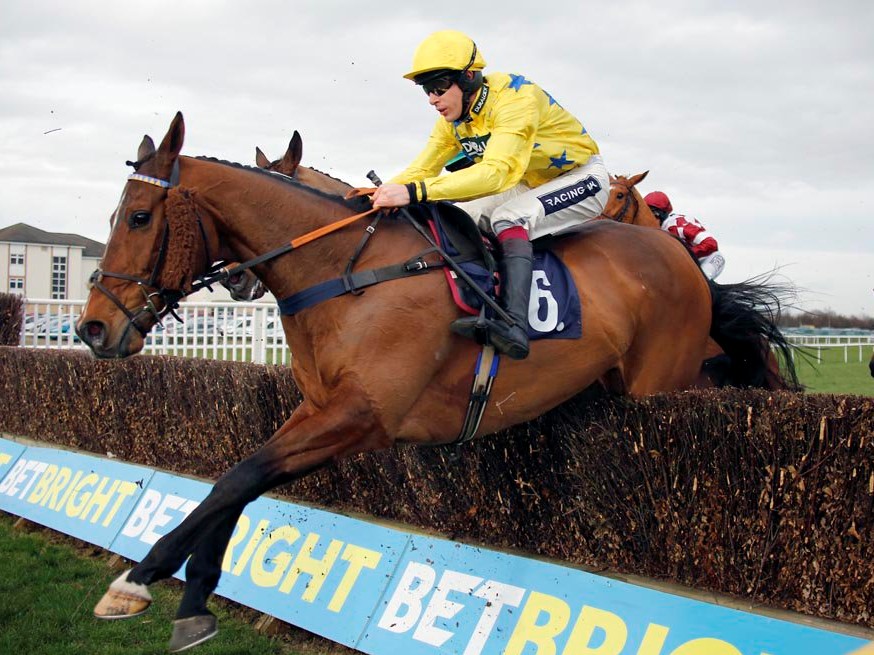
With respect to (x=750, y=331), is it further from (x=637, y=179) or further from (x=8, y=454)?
(x=8, y=454)

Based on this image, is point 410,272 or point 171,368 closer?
point 410,272

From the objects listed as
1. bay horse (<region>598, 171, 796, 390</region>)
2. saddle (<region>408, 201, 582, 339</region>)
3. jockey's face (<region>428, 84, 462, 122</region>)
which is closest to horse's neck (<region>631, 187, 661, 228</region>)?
bay horse (<region>598, 171, 796, 390</region>)

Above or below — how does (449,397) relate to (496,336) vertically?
below

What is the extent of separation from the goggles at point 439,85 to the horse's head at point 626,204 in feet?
7.75

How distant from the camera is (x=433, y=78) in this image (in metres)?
3.74

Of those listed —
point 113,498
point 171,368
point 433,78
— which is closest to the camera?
point 433,78

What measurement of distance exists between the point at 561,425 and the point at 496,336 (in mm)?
701

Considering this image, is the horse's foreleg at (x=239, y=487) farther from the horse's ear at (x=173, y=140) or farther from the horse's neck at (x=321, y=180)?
the horse's neck at (x=321, y=180)

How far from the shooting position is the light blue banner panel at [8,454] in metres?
7.09

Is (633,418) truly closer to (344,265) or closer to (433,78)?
(344,265)

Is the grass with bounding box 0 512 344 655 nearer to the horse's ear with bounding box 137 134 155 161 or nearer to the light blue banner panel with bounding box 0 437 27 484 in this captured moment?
the light blue banner panel with bounding box 0 437 27 484

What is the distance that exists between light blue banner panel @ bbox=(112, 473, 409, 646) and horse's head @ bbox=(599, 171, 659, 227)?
285 cm

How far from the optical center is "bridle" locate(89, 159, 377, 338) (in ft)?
10.7

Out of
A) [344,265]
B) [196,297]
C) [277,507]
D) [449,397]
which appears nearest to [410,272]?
[344,265]
